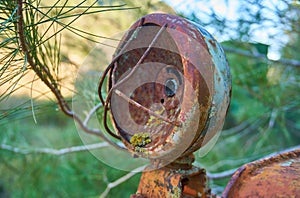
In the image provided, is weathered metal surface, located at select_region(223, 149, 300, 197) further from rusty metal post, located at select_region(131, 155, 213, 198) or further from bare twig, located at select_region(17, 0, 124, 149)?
bare twig, located at select_region(17, 0, 124, 149)

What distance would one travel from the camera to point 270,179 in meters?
0.54

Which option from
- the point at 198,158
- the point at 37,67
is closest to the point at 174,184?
the point at 37,67

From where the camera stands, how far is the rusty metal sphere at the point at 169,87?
0.50 m

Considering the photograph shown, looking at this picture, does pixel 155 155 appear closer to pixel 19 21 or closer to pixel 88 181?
pixel 19 21

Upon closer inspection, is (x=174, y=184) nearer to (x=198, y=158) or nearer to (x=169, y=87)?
(x=169, y=87)

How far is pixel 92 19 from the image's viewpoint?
156 cm

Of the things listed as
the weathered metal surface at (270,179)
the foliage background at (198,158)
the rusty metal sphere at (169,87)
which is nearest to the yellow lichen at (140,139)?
the rusty metal sphere at (169,87)

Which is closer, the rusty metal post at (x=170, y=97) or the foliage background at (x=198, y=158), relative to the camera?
the rusty metal post at (x=170, y=97)

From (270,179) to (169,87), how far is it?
21 cm

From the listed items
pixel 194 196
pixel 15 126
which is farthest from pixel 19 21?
pixel 15 126

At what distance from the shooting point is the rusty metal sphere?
50 centimetres

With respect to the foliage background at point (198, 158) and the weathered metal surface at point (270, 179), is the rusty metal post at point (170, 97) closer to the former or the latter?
the weathered metal surface at point (270, 179)

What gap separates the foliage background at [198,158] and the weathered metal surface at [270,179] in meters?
0.46

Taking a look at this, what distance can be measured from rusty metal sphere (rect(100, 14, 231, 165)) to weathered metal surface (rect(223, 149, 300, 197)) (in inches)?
3.8
